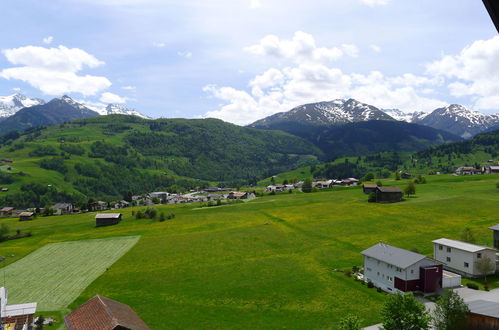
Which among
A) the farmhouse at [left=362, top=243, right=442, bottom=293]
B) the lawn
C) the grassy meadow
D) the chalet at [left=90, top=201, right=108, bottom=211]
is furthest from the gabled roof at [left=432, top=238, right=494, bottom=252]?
the chalet at [left=90, top=201, right=108, bottom=211]

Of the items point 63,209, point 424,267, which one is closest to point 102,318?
point 424,267

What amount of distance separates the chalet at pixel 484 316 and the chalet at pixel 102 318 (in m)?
31.9

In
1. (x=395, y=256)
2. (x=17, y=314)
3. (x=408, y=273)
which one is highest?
(x=395, y=256)

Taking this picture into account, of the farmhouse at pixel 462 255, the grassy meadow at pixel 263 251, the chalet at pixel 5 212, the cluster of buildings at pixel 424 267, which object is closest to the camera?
the grassy meadow at pixel 263 251

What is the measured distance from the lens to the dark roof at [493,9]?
6485 millimetres

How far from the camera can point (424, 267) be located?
164 ft

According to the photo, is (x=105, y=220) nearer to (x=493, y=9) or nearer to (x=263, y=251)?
(x=263, y=251)

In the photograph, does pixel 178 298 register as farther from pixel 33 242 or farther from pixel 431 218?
pixel 431 218

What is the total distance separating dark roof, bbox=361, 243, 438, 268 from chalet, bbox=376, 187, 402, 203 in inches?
2871

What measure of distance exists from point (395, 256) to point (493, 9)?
53547mm

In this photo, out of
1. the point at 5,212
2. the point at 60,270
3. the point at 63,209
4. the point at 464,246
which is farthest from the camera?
the point at 63,209

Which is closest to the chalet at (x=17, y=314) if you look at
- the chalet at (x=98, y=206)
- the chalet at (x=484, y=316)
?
the chalet at (x=484, y=316)

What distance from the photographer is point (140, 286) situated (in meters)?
56.7

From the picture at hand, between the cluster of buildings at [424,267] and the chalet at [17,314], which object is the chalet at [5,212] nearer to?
the chalet at [17,314]
